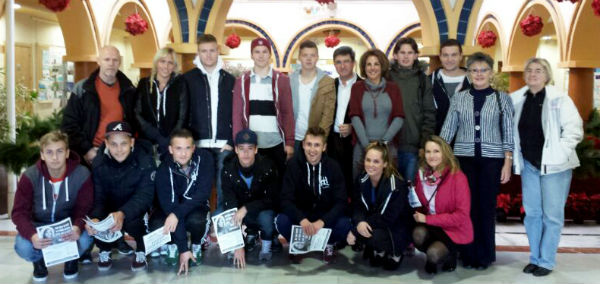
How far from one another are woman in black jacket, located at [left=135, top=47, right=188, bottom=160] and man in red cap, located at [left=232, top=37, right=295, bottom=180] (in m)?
0.42

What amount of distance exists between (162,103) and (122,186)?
0.67m

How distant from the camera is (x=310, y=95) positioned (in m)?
4.36

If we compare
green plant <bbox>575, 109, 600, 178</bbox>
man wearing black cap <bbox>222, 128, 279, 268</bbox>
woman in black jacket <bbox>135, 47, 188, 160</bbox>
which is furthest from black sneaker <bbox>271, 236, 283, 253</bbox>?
green plant <bbox>575, 109, 600, 178</bbox>

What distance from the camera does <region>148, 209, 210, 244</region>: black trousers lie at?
3.96 meters

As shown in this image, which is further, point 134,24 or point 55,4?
point 134,24

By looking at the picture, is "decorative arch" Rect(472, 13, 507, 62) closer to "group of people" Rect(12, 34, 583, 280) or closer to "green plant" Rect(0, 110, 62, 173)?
"group of people" Rect(12, 34, 583, 280)

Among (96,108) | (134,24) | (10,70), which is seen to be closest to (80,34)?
(134,24)

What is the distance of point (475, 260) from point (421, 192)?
0.62 meters

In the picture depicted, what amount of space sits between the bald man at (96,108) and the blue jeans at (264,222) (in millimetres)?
1144

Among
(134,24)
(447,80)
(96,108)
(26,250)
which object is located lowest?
(26,250)

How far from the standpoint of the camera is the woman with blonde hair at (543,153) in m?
3.73

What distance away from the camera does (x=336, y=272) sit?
3928mm

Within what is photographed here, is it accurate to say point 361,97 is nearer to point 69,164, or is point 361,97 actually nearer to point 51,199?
point 69,164

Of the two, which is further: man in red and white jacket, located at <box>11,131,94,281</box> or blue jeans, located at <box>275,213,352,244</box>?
blue jeans, located at <box>275,213,352,244</box>
